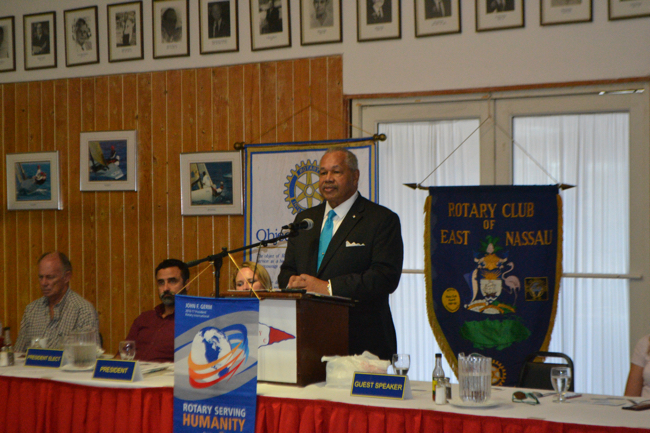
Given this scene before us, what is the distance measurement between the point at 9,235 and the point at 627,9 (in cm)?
→ 491

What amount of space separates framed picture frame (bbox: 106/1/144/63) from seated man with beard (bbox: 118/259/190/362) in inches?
83.9

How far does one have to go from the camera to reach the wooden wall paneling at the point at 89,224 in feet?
17.0

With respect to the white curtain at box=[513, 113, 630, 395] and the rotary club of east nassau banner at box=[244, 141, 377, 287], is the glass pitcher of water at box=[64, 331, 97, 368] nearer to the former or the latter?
the rotary club of east nassau banner at box=[244, 141, 377, 287]

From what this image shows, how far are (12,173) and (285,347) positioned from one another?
396cm

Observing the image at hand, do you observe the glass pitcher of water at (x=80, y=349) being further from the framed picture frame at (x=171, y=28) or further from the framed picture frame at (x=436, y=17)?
the framed picture frame at (x=436, y=17)

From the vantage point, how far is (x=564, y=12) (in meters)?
4.15

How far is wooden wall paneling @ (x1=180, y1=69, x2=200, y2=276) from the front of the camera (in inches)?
→ 193

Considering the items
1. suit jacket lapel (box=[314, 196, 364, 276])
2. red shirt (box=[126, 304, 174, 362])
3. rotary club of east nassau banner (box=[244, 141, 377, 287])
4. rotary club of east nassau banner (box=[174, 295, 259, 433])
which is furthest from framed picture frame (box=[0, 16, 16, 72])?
rotary club of east nassau banner (box=[174, 295, 259, 433])

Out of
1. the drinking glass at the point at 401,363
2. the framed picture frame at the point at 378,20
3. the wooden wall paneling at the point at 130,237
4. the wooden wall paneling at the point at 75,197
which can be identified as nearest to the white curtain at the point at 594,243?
the framed picture frame at the point at 378,20

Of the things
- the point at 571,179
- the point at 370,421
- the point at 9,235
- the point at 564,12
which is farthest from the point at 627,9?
the point at 9,235

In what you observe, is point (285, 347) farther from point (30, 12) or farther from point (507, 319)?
point (30, 12)

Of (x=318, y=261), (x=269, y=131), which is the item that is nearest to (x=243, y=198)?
(x=269, y=131)

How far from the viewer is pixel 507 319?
407 centimetres

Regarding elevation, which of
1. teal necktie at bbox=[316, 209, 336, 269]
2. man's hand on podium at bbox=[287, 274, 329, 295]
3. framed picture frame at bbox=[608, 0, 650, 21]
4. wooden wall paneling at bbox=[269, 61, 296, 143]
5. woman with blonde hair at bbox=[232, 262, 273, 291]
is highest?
framed picture frame at bbox=[608, 0, 650, 21]
